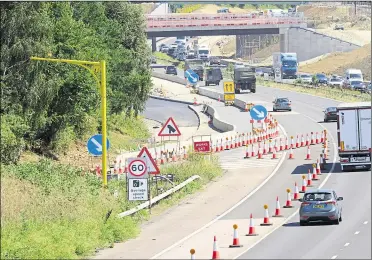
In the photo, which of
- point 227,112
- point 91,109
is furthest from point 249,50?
point 91,109

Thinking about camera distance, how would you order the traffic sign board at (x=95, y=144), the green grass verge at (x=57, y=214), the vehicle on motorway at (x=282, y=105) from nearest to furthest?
1. the green grass verge at (x=57, y=214)
2. the traffic sign board at (x=95, y=144)
3. the vehicle on motorway at (x=282, y=105)

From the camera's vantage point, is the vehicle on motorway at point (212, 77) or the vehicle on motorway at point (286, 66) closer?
the vehicle on motorway at point (212, 77)

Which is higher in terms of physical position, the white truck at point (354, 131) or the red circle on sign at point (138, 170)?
the white truck at point (354, 131)

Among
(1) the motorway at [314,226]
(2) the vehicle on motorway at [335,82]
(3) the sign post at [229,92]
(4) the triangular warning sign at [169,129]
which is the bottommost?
(1) the motorway at [314,226]

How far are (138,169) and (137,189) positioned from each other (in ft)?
2.03

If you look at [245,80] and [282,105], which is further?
[245,80]

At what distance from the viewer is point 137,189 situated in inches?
1433

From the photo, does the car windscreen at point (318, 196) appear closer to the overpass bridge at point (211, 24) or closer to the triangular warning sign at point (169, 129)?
the triangular warning sign at point (169, 129)

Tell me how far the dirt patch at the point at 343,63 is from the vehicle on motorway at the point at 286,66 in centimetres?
1555

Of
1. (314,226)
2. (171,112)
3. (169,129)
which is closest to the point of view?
(314,226)

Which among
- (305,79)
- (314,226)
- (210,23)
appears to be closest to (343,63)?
(210,23)

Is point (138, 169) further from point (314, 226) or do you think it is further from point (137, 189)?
point (314, 226)

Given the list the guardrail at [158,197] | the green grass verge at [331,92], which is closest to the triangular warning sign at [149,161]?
the guardrail at [158,197]

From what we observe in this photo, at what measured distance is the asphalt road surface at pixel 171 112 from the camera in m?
90.4
